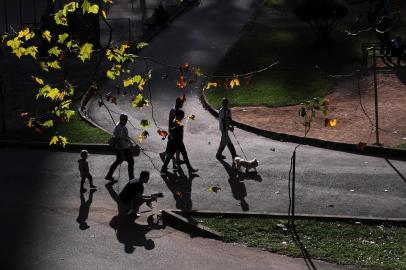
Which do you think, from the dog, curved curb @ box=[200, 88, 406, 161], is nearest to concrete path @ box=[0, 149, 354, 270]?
the dog

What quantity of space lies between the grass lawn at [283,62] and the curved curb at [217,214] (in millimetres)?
8267

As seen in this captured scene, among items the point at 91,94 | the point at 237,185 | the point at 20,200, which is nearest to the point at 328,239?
the point at 237,185

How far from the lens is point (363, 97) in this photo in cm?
2389

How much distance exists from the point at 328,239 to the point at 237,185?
11.0ft

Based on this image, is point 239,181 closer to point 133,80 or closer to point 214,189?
point 214,189

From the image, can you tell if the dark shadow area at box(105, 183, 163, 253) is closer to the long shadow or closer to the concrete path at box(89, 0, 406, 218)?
the concrete path at box(89, 0, 406, 218)

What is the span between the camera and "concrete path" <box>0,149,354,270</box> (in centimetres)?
1432

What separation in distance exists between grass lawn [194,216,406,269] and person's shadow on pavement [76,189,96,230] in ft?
7.12

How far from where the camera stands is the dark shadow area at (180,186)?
1708 cm

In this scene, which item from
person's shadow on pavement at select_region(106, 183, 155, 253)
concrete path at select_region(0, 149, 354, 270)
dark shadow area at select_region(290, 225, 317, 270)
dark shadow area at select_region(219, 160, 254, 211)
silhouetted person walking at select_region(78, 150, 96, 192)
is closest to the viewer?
dark shadow area at select_region(290, 225, 317, 270)

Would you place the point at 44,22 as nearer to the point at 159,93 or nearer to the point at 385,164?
the point at 159,93

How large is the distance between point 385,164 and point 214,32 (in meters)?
15.2

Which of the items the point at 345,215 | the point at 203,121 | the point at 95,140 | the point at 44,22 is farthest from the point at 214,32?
the point at 345,215

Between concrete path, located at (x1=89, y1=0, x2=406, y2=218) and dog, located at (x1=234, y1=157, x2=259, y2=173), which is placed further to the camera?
dog, located at (x1=234, y1=157, x2=259, y2=173)
